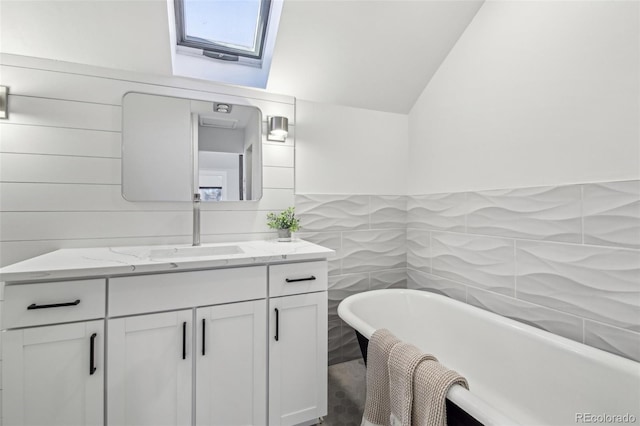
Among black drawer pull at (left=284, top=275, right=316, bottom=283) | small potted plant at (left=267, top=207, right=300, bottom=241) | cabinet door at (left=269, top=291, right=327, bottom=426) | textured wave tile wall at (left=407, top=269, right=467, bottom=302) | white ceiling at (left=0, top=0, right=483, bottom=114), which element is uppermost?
white ceiling at (left=0, top=0, right=483, bottom=114)

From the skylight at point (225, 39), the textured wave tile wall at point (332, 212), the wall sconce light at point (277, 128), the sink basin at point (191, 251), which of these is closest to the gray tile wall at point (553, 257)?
the textured wave tile wall at point (332, 212)

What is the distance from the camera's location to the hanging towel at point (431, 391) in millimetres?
1007

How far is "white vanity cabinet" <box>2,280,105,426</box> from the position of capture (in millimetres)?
1124

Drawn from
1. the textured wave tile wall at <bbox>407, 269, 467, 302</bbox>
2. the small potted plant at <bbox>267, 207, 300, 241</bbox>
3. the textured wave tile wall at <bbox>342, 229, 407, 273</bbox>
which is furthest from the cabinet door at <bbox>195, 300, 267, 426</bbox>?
the textured wave tile wall at <bbox>407, 269, 467, 302</bbox>

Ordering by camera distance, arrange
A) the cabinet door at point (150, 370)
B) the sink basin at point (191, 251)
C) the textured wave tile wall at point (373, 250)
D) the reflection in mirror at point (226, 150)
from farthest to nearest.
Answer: the textured wave tile wall at point (373, 250) < the reflection in mirror at point (226, 150) < the sink basin at point (191, 251) < the cabinet door at point (150, 370)

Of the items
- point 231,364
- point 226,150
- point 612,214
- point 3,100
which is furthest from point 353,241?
point 3,100

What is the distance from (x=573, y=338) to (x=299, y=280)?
4.64ft

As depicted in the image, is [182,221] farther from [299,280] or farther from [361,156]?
[361,156]

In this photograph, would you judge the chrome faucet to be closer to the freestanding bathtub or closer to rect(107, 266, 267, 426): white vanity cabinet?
rect(107, 266, 267, 426): white vanity cabinet

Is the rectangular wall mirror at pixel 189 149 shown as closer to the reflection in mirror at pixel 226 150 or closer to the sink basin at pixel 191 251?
the reflection in mirror at pixel 226 150

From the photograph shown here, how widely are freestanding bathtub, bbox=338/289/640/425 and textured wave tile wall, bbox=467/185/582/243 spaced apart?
500 mm

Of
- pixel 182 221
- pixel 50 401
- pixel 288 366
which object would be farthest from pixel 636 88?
pixel 50 401

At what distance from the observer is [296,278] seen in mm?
1591

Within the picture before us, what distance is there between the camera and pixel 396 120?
8.43 ft
